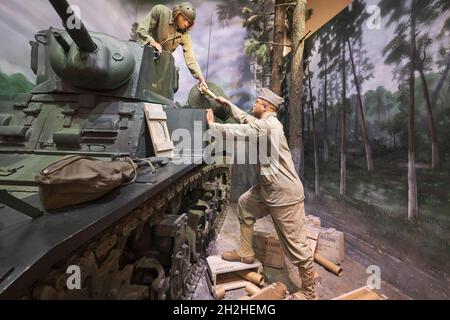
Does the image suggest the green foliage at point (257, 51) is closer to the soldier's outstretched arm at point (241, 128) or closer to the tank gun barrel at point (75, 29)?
the soldier's outstretched arm at point (241, 128)

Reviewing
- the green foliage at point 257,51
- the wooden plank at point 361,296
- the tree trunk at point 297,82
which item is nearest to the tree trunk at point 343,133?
the tree trunk at point 297,82

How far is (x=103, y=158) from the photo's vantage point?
241cm

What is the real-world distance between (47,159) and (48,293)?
1.52 metres

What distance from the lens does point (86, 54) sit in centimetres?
269

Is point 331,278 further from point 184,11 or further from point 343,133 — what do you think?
point 184,11

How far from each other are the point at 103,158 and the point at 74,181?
4.04ft

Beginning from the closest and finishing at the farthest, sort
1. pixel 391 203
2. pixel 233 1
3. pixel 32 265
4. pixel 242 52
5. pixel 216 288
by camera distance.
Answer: pixel 32 265 → pixel 216 288 → pixel 391 203 → pixel 233 1 → pixel 242 52

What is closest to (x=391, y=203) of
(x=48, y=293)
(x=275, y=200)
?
(x=275, y=200)

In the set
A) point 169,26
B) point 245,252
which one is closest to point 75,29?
point 169,26

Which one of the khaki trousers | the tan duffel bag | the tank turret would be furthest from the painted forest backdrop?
the tan duffel bag

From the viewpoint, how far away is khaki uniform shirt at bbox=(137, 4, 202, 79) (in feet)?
13.4

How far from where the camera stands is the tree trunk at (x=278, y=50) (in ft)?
21.4

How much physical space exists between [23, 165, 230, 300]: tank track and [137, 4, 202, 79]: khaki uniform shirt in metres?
2.03
